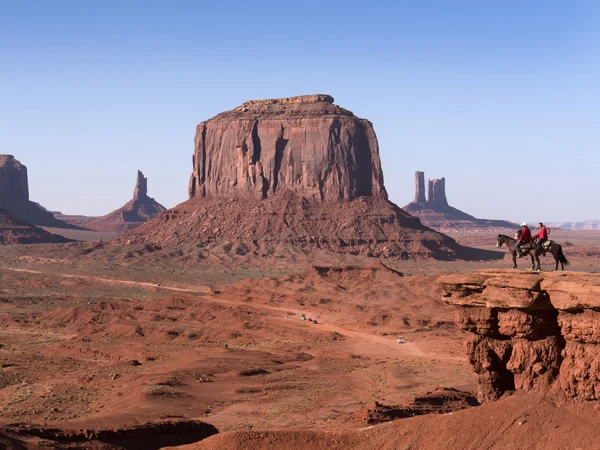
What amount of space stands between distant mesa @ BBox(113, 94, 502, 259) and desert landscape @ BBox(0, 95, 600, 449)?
322 mm

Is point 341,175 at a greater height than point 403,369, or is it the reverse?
point 341,175

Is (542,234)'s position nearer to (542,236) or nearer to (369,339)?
(542,236)

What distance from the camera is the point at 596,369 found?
1905 cm

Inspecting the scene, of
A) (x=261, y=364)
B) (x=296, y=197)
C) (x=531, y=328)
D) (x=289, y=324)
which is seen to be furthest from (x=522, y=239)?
(x=296, y=197)

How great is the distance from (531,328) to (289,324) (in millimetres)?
44070

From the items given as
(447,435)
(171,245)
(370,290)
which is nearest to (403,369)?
(447,435)

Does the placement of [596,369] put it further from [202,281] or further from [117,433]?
[202,281]

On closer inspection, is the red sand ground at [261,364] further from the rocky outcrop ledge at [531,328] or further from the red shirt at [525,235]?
the red shirt at [525,235]

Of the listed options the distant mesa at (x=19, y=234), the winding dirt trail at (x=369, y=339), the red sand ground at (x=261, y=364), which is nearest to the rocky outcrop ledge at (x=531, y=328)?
the red sand ground at (x=261, y=364)

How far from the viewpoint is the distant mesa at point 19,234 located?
534 feet

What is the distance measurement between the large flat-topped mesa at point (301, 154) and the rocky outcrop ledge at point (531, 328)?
4619 inches

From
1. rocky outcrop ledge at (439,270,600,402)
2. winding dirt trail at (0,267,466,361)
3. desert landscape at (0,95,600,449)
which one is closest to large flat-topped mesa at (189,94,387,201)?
desert landscape at (0,95,600,449)

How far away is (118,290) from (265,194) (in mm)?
51203

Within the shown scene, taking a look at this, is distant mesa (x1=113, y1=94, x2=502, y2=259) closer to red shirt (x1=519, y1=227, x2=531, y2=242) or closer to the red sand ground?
the red sand ground
